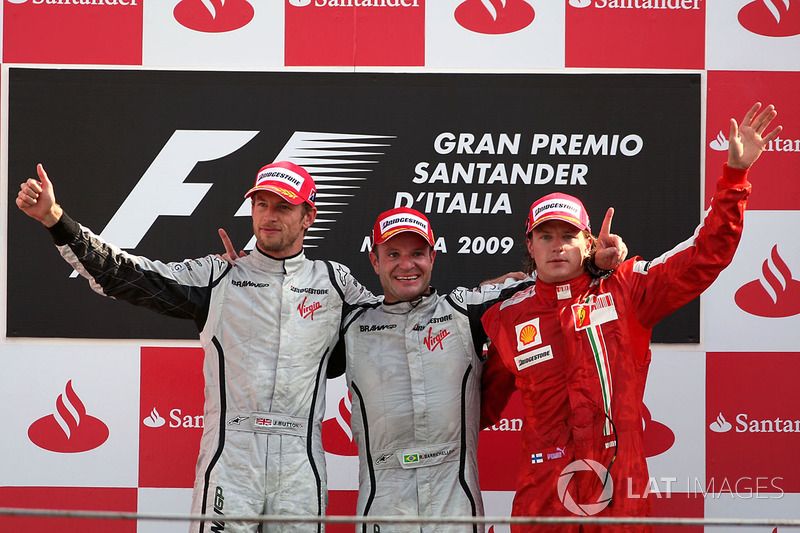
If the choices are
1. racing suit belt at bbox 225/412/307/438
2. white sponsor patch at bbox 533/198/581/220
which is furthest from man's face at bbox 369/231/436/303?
racing suit belt at bbox 225/412/307/438

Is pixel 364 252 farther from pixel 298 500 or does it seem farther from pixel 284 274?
pixel 298 500

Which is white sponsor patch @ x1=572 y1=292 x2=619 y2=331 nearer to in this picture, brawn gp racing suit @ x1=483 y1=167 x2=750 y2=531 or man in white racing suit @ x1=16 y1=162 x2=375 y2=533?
brawn gp racing suit @ x1=483 y1=167 x2=750 y2=531

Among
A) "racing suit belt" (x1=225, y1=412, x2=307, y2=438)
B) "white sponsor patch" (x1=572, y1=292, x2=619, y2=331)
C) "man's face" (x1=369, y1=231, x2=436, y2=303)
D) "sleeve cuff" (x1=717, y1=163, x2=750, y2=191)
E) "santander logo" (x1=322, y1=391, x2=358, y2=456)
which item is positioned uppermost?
"sleeve cuff" (x1=717, y1=163, x2=750, y2=191)

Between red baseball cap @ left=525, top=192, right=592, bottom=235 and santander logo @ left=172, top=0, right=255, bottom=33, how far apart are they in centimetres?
149

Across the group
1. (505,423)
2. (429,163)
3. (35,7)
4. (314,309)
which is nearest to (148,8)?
(35,7)

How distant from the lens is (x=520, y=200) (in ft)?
11.4

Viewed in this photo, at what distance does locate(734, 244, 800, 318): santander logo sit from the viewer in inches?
137

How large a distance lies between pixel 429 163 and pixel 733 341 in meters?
1.36

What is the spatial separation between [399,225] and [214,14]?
1286mm

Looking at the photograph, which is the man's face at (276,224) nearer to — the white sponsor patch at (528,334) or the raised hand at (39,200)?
the raised hand at (39,200)

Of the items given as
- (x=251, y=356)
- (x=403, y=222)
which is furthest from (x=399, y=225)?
(x=251, y=356)

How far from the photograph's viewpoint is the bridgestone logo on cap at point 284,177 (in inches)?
112

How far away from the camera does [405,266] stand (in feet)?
9.23

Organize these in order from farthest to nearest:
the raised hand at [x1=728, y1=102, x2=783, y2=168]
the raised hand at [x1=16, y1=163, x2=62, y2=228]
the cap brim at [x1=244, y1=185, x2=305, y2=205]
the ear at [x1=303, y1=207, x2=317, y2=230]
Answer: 1. the ear at [x1=303, y1=207, x2=317, y2=230]
2. the cap brim at [x1=244, y1=185, x2=305, y2=205]
3. the raised hand at [x1=16, y1=163, x2=62, y2=228]
4. the raised hand at [x1=728, y1=102, x2=783, y2=168]
